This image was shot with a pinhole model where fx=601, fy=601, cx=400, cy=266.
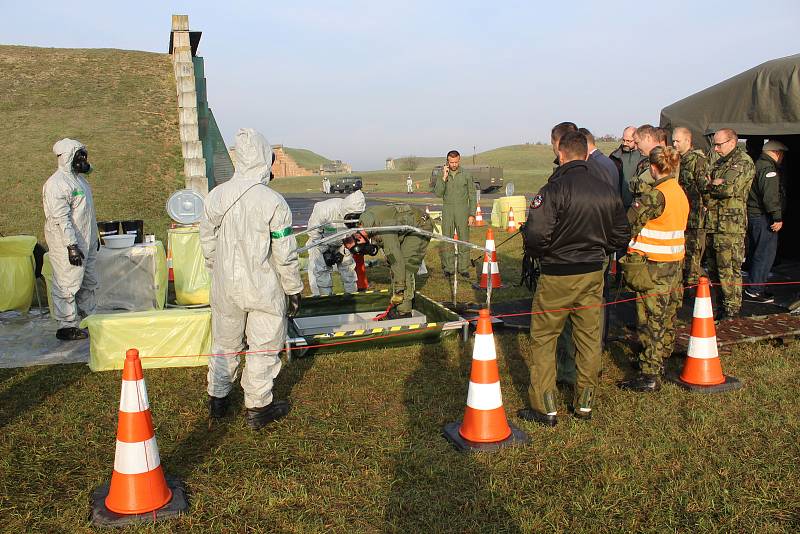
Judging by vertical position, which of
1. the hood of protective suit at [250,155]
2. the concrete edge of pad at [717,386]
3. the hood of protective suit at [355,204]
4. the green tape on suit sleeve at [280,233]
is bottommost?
the concrete edge of pad at [717,386]

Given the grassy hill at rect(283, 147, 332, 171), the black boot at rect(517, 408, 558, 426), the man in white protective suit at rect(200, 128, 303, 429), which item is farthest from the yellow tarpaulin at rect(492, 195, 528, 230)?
the grassy hill at rect(283, 147, 332, 171)

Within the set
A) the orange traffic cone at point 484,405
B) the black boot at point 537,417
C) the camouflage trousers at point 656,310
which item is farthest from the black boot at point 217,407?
the camouflage trousers at point 656,310

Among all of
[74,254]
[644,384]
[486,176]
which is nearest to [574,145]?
[644,384]

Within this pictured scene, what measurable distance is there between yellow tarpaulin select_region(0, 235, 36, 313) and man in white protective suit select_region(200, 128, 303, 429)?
17.2ft

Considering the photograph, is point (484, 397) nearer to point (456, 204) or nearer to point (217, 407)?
point (217, 407)

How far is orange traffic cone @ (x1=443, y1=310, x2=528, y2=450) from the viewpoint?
4.10 m

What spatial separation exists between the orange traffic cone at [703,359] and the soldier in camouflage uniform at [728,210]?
223 cm

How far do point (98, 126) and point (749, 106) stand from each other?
20138 millimetres

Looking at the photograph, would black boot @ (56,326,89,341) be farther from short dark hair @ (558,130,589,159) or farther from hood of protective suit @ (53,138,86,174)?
short dark hair @ (558,130,589,159)

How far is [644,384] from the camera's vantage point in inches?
200

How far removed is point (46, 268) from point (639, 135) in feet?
23.6

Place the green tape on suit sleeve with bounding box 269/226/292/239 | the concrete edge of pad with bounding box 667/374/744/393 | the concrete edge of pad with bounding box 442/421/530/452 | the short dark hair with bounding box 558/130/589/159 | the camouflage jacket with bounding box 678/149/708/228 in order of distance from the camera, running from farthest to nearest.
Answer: the camouflage jacket with bounding box 678/149/708/228 → the concrete edge of pad with bounding box 667/374/744/393 → the green tape on suit sleeve with bounding box 269/226/292/239 → the short dark hair with bounding box 558/130/589/159 → the concrete edge of pad with bounding box 442/421/530/452

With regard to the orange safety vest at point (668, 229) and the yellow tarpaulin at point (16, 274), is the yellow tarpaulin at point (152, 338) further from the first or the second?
the orange safety vest at point (668, 229)

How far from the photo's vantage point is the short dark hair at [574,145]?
14.2 ft
